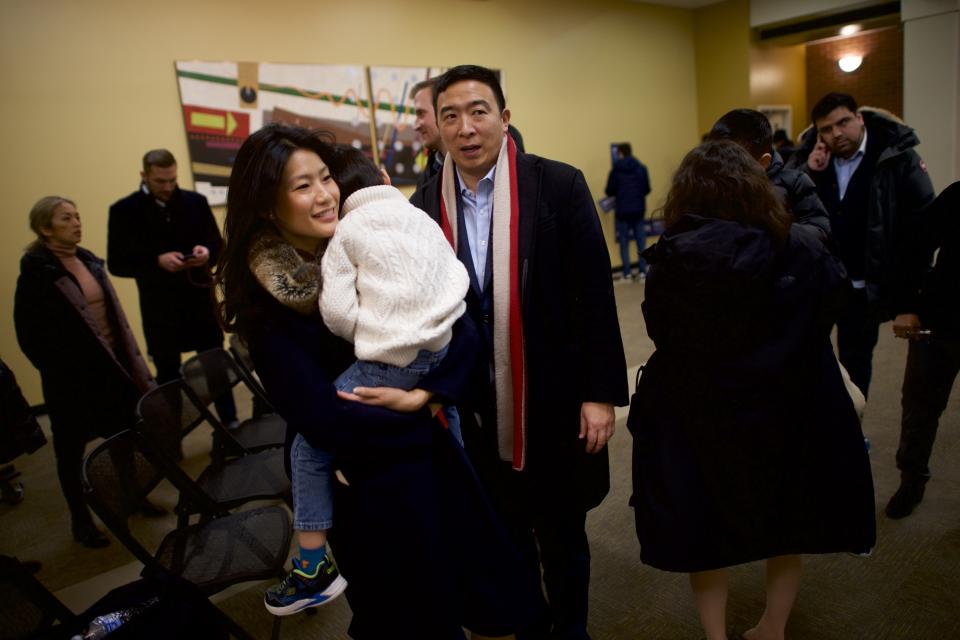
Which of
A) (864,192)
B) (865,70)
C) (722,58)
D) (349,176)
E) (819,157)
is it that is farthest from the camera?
(865,70)

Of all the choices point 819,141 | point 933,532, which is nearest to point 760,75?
point 819,141

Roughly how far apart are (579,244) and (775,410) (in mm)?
640

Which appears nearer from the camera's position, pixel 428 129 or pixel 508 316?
pixel 508 316

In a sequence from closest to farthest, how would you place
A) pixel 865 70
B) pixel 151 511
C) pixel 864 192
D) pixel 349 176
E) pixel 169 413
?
pixel 349 176, pixel 169 413, pixel 864 192, pixel 151 511, pixel 865 70

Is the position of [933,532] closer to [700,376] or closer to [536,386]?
[700,376]

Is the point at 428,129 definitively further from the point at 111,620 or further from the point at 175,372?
the point at 175,372

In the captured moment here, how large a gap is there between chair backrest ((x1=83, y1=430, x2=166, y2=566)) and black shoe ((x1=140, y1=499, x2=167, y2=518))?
1.17 metres

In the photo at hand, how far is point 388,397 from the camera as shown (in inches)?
47.9

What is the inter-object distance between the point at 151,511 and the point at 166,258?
1434mm

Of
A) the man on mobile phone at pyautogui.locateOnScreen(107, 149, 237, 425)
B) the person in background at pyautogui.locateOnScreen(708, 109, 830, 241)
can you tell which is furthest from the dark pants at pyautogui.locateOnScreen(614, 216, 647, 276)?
the person in background at pyautogui.locateOnScreen(708, 109, 830, 241)

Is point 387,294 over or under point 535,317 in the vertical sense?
over

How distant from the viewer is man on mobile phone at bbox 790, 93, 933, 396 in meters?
2.56

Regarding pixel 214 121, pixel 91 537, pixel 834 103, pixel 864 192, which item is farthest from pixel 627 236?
pixel 91 537

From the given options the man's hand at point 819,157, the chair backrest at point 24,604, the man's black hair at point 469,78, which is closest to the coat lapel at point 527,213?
the man's black hair at point 469,78
